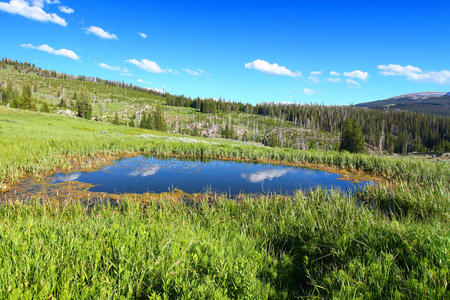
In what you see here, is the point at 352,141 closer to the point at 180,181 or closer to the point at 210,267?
the point at 180,181

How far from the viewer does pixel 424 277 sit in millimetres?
2834

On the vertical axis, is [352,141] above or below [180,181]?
above

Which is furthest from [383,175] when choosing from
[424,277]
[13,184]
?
[13,184]

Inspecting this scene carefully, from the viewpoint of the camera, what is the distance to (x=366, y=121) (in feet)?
478

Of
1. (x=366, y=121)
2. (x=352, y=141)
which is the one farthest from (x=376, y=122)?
(x=352, y=141)

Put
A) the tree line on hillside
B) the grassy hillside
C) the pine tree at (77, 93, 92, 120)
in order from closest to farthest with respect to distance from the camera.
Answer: the pine tree at (77, 93, 92, 120)
the grassy hillside
the tree line on hillside

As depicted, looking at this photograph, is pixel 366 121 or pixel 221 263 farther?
pixel 366 121

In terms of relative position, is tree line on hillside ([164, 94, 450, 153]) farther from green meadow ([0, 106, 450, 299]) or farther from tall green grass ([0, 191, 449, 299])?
tall green grass ([0, 191, 449, 299])

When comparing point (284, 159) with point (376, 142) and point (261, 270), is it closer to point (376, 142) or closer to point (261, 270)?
point (261, 270)

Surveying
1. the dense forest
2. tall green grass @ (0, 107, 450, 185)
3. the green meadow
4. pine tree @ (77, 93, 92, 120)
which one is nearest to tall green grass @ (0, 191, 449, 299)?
the green meadow

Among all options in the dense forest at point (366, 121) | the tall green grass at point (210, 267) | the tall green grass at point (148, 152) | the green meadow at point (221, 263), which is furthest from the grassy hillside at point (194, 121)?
the tall green grass at point (210, 267)

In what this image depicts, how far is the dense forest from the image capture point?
114 meters

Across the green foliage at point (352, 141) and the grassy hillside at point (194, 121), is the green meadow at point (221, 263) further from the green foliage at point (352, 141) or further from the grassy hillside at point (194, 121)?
the grassy hillside at point (194, 121)

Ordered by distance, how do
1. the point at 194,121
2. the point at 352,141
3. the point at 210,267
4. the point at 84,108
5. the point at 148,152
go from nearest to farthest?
the point at 210,267 → the point at 148,152 → the point at 352,141 → the point at 84,108 → the point at 194,121
